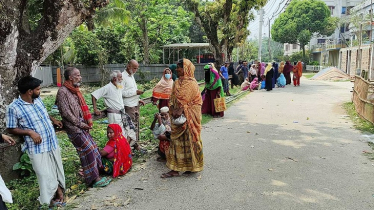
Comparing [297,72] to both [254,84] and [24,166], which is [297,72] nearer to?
[254,84]

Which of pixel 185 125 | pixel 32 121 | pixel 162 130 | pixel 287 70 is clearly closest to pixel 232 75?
pixel 287 70

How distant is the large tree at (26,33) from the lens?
436 centimetres

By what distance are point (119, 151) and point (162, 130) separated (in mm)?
836

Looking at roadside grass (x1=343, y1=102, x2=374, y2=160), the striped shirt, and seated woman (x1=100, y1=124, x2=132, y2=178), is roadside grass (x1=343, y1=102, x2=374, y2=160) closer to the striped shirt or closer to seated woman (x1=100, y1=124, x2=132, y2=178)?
Result: seated woman (x1=100, y1=124, x2=132, y2=178)

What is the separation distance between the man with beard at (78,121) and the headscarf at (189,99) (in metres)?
1.26

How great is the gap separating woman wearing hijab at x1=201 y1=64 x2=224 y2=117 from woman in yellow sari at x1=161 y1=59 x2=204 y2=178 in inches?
160

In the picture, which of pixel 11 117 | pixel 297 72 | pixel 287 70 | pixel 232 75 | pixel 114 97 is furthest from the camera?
pixel 287 70

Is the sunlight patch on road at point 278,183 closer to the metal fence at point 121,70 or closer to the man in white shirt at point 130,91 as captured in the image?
the man in white shirt at point 130,91

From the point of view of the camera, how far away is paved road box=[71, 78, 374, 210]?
3895 millimetres

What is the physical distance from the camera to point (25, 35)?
4742 millimetres

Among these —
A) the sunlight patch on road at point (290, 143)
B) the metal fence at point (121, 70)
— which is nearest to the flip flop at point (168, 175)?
the sunlight patch on road at point (290, 143)

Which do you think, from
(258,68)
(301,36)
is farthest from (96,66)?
(301,36)

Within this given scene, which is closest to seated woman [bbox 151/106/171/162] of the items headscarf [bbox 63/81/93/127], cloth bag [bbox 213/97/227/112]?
headscarf [bbox 63/81/93/127]

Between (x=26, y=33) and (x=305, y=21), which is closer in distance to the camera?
(x=26, y=33)
